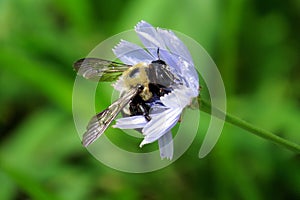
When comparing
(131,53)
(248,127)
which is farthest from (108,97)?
(248,127)

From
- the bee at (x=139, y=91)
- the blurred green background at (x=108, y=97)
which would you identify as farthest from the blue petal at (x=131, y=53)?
the blurred green background at (x=108, y=97)

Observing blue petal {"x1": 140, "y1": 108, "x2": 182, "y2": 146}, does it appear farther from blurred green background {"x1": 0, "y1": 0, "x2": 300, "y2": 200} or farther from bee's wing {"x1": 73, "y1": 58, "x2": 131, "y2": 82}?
blurred green background {"x1": 0, "y1": 0, "x2": 300, "y2": 200}

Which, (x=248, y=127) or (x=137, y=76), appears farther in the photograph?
(x=137, y=76)

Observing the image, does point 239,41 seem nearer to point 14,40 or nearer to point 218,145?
point 218,145

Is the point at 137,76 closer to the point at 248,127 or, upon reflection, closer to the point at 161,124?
the point at 161,124

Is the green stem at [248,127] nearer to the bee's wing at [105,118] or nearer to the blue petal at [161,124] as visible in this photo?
the blue petal at [161,124]
